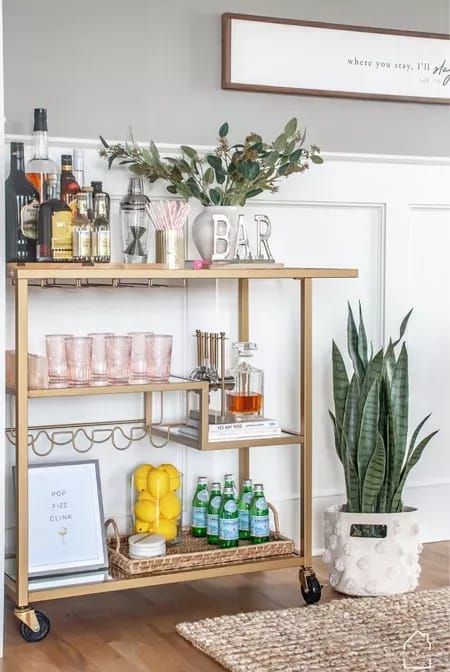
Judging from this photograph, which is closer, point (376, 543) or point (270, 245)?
point (376, 543)

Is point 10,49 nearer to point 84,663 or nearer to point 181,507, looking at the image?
point 181,507

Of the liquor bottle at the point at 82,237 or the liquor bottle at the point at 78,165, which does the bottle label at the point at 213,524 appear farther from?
the liquor bottle at the point at 78,165

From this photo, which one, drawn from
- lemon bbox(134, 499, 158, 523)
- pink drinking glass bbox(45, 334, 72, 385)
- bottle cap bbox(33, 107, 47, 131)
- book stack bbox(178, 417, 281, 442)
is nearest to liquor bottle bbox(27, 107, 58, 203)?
bottle cap bbox(33, 107, 47, 131)

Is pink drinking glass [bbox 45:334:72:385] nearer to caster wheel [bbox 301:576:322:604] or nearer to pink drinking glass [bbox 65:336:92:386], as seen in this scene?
pink drinking glass [bbox 65:336:92:386]

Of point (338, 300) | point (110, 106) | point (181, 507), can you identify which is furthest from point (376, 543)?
point (110, 106)

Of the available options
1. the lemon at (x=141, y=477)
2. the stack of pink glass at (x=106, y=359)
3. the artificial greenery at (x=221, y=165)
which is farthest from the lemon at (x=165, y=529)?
the artificial greenery at (x=221, y=165)

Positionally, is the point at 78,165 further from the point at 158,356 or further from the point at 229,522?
the point at 229,522

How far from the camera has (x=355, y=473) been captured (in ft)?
10.2

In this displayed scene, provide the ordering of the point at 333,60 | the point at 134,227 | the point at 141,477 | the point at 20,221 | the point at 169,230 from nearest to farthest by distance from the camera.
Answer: the point at 20,221 < the point at 169,230 < the point at 134,227 < the point at 141,477 < the point at 333,60

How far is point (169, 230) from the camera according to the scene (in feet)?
9.38

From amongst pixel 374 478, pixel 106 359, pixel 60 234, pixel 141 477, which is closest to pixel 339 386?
pixel 374 478

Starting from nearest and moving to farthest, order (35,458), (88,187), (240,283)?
A: (88,187), (35,458), (240,283)

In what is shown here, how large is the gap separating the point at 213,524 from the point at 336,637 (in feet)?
1.74

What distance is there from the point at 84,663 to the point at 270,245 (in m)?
1.41
